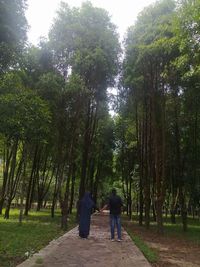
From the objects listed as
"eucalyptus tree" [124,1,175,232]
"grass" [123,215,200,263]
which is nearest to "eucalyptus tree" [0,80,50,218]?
"grass" [123,215,200,263]

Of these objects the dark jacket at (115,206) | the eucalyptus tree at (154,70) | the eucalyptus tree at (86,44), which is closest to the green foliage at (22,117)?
the dark jacket at (115,206)

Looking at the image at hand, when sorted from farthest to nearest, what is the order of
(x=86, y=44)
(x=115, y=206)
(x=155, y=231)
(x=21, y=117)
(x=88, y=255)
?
(x=155, y=231), (x=86, y=44), (x=115, y=206), (x=21, y=117), (x=88, y=255)

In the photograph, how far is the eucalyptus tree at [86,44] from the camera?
70.9 feet

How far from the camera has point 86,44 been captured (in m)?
22.1

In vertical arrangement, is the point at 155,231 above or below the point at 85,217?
below

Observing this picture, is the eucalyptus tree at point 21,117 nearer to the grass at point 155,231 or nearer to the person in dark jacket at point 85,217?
the person in dark jacket at point 85,217

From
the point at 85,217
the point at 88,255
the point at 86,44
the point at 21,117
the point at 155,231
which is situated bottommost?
the point at 88,255

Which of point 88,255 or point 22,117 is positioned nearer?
point 88,255

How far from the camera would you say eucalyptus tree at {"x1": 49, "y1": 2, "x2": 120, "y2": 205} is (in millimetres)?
21625

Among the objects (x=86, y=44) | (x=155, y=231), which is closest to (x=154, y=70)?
(x=86, y=44)

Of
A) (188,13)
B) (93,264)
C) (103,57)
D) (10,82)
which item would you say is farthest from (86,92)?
(93,264)

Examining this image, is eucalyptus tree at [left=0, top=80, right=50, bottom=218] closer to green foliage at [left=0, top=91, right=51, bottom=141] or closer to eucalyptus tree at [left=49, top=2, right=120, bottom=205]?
green foliage at [left=0, top=91, right=51, bottom=141]

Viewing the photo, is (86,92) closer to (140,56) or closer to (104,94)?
(140,56)

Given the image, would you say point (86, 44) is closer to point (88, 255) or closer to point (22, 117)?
point (22, 117)
